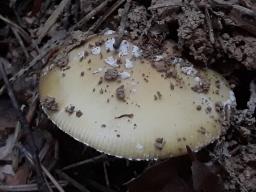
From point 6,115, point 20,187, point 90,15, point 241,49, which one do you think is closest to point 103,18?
point 90,15

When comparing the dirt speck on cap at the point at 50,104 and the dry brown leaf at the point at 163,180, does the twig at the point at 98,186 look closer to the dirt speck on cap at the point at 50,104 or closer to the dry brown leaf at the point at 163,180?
the dry brown leaf at the point at 163,180

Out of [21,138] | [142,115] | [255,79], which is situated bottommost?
[21,138]

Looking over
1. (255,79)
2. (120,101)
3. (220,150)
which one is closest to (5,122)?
(120,101)

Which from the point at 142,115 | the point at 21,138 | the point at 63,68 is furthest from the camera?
the point at 21,138

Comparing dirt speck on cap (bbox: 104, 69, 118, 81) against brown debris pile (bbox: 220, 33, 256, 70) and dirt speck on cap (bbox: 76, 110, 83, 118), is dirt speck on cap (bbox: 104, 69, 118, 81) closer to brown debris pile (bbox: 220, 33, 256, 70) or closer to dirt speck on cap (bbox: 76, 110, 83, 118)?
dirt speck on cap (bbox: 76, 110, 83, 118)

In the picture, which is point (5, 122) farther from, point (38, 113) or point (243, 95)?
point (243, 95)
